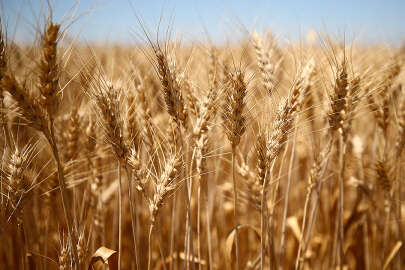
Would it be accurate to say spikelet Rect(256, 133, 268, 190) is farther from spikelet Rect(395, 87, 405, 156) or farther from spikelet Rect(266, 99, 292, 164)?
spikelet Rect(395, 87, 405, 156)

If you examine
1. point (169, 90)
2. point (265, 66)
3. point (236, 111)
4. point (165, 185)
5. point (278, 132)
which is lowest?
point (165, 185)

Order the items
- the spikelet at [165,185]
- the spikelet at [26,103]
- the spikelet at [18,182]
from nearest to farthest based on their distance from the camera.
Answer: the spikelet at [26,103] < the spikelet at [165,185] < the spikelet at [18,182]

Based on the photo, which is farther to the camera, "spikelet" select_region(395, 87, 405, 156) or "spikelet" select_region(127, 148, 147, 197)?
"spikelet" select_region(395, 87, 405, 156)

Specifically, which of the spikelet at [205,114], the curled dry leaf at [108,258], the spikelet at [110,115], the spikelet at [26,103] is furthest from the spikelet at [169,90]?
the curled dry leaf at [108,258]

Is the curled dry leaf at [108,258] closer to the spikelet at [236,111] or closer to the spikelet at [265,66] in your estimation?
the spikelet at [236,111]

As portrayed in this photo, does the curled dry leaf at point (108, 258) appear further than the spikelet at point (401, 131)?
No

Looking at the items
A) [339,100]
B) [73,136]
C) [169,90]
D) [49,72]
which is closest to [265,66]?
[339,100]

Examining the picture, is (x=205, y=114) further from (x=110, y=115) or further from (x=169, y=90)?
(x=110, y=115)

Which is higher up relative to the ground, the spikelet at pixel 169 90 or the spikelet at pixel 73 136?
the spikelet at pixel 169 90

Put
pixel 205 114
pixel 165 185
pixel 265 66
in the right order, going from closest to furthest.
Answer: pixel 165 185 < pixel 205 114 < pixel 265 66

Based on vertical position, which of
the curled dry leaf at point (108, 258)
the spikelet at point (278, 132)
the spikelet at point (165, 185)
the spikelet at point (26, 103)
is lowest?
the curled dry leaf at point (108, 258)

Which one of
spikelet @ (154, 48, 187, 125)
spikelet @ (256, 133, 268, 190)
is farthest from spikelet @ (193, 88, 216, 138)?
spikelet @ (256, 133, 268, 190)

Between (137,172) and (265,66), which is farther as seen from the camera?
(265,66)

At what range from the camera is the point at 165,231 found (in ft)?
7.41
